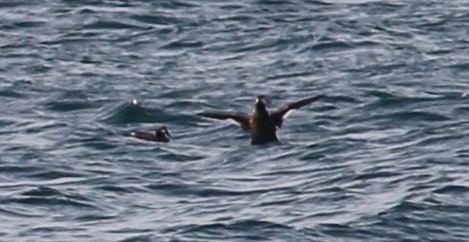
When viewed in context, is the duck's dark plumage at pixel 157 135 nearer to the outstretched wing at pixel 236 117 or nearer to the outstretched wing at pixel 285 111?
the outstretched wing at pixel 236 117

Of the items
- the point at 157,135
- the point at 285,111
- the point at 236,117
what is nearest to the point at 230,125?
the point at 236,117

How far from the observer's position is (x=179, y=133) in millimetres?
26484

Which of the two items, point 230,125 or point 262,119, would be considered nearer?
point 262,119

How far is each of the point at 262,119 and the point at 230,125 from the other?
5.51ft

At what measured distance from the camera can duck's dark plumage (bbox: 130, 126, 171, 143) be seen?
83.1ft

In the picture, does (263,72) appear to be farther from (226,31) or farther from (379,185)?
(379,185)

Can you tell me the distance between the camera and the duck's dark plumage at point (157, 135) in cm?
2533

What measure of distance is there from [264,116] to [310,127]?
63.5 inches

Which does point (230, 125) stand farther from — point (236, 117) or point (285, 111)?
point (285, 111)

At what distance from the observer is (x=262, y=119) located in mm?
25062

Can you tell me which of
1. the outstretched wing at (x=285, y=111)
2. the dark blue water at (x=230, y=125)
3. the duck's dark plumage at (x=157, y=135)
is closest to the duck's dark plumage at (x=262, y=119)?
the outstretched wing at (x=285, y=111)

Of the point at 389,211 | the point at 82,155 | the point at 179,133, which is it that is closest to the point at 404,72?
the point at 179,133

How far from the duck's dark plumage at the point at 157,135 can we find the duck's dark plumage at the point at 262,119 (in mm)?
557

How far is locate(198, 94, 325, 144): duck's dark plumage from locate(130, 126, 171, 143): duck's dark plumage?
56 cm
